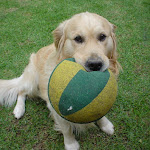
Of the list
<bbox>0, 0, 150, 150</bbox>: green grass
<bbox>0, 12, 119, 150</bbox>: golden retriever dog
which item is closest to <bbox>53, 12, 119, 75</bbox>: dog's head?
<bbox>0, 12, 119, 150</bbox>: golden retriever dog

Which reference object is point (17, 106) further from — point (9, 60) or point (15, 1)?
point (15, 1)

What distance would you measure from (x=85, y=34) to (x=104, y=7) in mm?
5071

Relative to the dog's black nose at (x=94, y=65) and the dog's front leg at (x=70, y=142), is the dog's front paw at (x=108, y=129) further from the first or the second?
the dog's black nose at (x=94, y=65)

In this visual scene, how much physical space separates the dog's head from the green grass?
130 cm

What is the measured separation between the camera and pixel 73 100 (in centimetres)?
162

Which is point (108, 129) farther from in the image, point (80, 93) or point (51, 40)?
point (51, 40)

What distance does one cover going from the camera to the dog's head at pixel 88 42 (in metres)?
2.07

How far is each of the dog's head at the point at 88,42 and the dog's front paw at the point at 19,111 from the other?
1.57 m

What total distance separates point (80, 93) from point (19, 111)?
2176 millimetres

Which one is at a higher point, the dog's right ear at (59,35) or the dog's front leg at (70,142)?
the dog's right ear at (59,35)

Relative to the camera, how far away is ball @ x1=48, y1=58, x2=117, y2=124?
64.0 inches

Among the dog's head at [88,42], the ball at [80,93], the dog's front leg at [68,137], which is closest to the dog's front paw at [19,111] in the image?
the dog's front leg at [68,137]

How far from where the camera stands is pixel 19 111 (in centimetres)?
331

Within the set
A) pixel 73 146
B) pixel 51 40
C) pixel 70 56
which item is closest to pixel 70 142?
pixel 73 146
